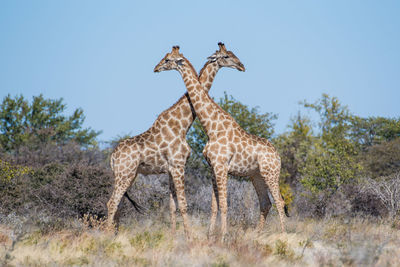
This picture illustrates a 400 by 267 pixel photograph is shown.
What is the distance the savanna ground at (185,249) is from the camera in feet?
26.2

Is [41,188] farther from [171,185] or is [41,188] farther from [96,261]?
[96,261]

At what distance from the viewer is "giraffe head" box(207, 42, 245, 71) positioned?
11.5 metres

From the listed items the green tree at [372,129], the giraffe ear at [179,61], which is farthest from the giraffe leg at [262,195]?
the green tree at [372,129]

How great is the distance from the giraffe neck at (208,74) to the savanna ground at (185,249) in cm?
351

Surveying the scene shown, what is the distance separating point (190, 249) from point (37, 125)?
27.8m

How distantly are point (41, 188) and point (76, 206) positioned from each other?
5.04 ft

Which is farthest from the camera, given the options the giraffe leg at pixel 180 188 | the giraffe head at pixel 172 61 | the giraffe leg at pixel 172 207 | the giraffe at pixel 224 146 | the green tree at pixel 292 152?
the green tree at pixel 292 152

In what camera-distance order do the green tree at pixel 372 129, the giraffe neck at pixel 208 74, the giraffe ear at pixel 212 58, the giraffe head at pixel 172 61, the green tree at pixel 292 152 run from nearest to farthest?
1. the giraffe head at pixel 172 61
2. the giraffe ear at pixel 212 58
3. the giraffe neck at pixel 208 74
4. the green tree at pixel 292 152
5. the green tree at pixel 372 129

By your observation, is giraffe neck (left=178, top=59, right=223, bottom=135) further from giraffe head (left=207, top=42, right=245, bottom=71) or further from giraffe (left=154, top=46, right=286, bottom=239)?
giraffe head (left=207, top=42, right=245, bottom=71)

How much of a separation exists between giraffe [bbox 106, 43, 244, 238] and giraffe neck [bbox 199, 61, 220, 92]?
501 millimetres

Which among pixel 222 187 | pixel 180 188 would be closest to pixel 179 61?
pixel 180 188

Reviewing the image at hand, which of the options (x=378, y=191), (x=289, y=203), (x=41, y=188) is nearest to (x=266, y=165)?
(x=378, y=191)

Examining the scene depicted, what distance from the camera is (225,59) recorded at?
37.9ft

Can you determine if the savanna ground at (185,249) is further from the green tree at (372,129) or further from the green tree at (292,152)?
the green tree at (372,129)
